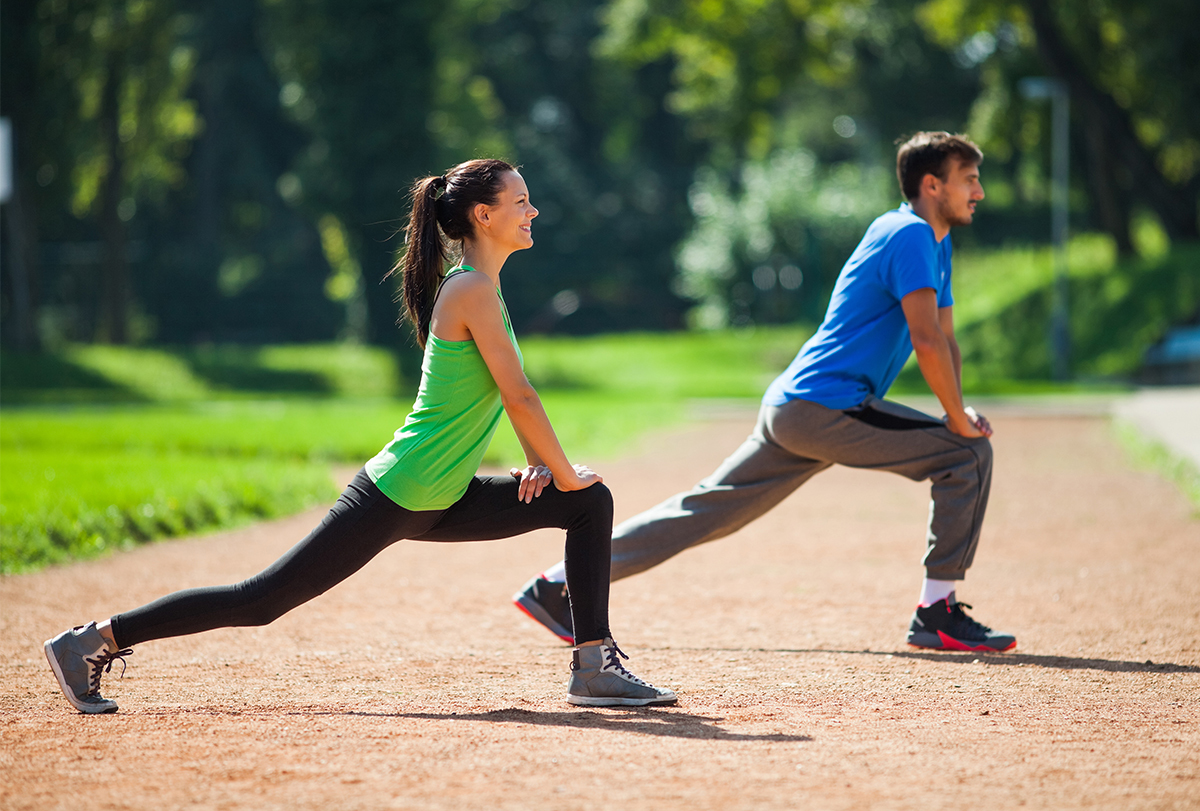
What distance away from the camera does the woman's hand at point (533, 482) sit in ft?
14.2

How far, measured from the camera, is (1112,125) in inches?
1169

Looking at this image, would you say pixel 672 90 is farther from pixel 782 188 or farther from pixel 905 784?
pixel 905 784

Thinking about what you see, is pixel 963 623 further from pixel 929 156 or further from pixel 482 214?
pixel 482 214

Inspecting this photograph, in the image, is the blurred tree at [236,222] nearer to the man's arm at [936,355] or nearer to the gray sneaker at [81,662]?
the man's arm at [936,355]

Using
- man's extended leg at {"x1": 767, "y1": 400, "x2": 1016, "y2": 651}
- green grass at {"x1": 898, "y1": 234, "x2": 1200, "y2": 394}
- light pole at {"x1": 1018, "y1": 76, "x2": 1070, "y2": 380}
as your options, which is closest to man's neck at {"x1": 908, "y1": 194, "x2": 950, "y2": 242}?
man's extended leg at {"x1": 767, "y1": 400, "x2": 1016, "y2": 651}

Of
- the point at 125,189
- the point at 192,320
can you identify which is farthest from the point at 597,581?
the point at 192,320

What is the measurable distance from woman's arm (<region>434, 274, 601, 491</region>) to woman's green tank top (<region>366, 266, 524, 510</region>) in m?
0.05

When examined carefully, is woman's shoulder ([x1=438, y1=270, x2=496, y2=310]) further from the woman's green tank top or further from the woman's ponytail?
the woman's ponytail

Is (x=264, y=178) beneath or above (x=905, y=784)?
above

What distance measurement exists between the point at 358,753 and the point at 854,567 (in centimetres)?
439

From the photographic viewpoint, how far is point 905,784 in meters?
3.51

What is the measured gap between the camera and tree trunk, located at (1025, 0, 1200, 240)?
29469mm

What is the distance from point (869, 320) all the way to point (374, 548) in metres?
Result: 2.11

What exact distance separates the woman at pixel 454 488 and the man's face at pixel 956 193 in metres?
1.82
